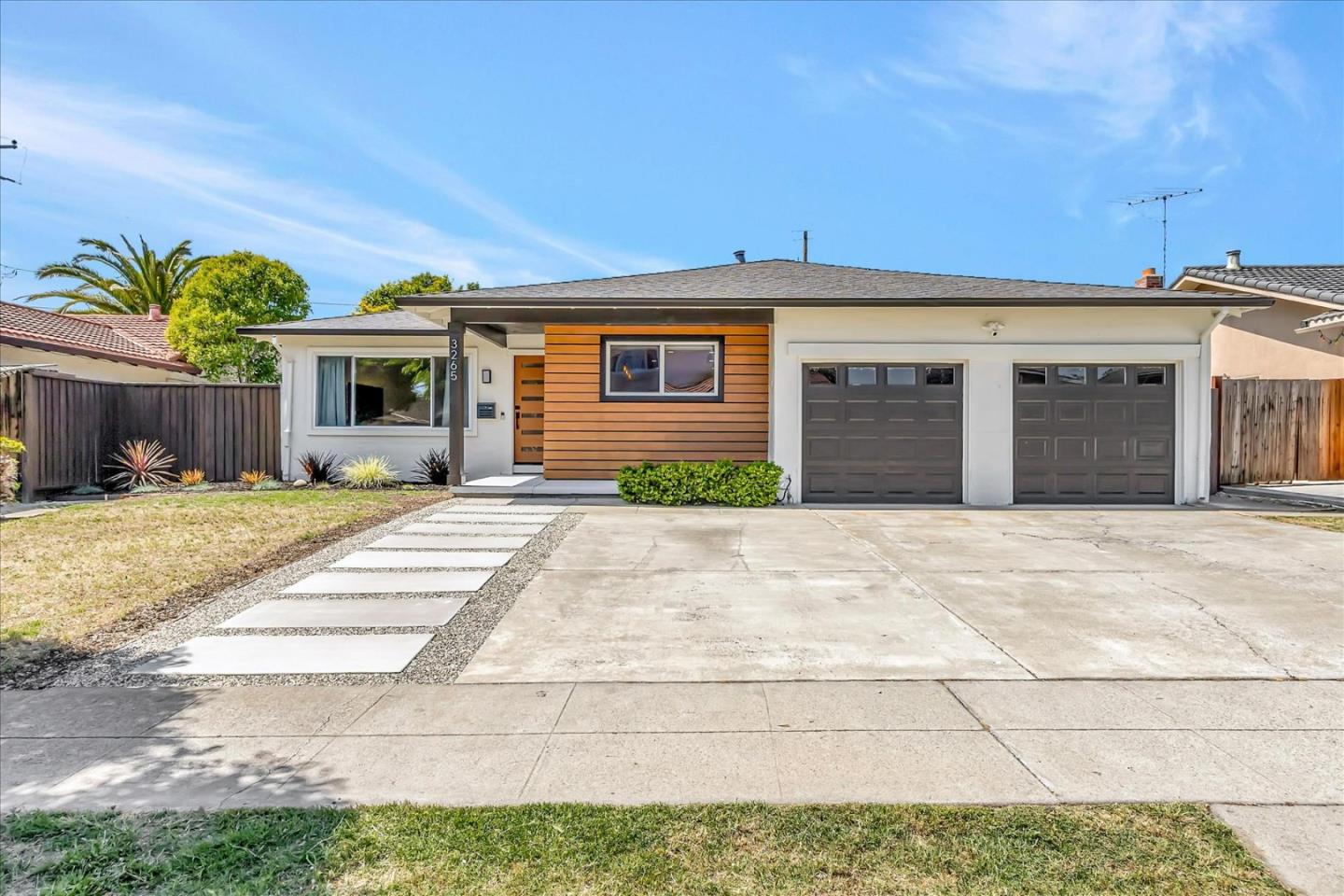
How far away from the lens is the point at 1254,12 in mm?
10750

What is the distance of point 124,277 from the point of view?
23.2m

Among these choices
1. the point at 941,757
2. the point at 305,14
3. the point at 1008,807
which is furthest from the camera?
the point at 305,14

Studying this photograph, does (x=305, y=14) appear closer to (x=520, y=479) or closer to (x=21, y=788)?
(x=520, y=479)

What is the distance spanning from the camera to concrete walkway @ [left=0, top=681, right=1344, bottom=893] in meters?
2.39

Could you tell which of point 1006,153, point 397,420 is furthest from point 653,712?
point 1006,153

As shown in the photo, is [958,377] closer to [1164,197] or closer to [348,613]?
[348,613]

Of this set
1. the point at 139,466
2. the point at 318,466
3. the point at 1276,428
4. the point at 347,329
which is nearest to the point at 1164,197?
the point at 1276,428

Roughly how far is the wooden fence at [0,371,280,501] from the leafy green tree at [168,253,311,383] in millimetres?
5478

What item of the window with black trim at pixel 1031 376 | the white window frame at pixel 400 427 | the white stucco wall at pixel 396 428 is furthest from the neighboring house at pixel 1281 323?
the white window frame at pixel 400 427

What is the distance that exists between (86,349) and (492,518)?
1060cm

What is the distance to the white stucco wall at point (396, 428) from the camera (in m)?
12.1

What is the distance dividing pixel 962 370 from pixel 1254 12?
25.1ft

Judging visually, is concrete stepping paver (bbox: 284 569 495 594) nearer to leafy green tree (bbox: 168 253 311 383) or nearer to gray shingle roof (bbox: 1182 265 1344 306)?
leafy green tree (bbox: 168 253 311 383)

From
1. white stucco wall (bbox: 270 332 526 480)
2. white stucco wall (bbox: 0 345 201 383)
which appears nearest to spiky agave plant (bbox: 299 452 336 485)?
white stucco wall (bbox: 270 332 526 480)
